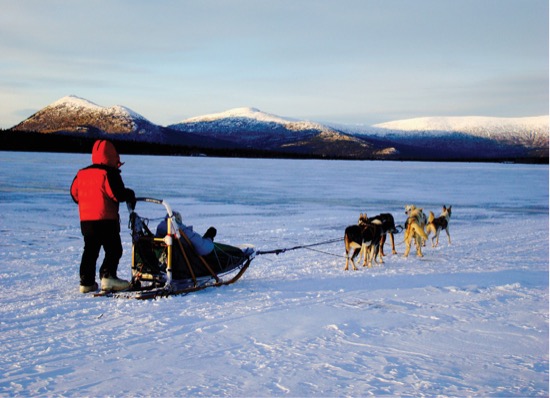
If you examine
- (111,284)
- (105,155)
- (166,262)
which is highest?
(105,155)

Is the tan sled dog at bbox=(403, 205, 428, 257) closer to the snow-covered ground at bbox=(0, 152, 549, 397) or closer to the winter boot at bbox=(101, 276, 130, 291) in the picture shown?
the snow-covered ground at bbox=(0, 152, 549, 397)

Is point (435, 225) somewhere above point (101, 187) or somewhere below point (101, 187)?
below

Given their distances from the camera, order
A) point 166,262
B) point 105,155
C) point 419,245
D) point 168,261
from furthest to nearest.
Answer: point 419,245 → point 166,262 → point 168,261 → point 105,155

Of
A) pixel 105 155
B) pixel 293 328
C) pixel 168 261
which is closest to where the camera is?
pixel 293 328

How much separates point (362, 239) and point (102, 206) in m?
3.19

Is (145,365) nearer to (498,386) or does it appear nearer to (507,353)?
(498,386)

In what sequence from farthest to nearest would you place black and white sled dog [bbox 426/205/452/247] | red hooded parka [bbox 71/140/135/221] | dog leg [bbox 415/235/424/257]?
black and white sled dog [bbox 426/205/452/247] → dog leg [bbox 415/235/424/257] → red hooded parka [bbox 71/140/135/221]

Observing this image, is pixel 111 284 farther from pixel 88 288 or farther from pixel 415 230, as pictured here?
pixel 415 230

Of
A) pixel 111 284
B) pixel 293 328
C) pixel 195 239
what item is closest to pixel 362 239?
pixel 195 239

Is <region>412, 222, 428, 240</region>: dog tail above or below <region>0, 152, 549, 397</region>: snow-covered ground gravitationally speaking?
above

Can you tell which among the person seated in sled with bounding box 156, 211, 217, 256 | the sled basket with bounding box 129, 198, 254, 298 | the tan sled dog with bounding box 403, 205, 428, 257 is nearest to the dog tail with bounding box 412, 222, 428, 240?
the tan sled dog with bounding box 403, 205, 428, 257

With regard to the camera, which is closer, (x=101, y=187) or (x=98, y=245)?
(x=101, y=187)

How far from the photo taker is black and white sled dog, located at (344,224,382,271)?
7.33 m

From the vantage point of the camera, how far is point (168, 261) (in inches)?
223
